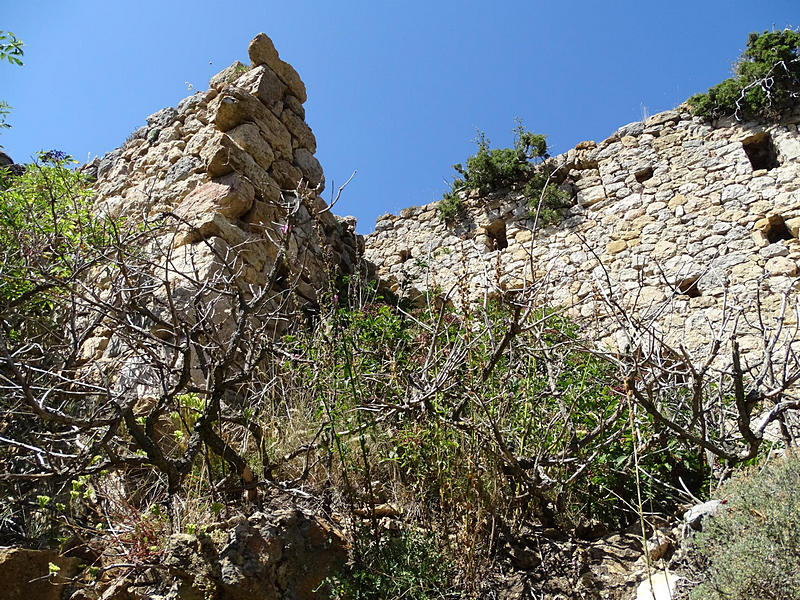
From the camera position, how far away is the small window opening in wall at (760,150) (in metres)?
6.52

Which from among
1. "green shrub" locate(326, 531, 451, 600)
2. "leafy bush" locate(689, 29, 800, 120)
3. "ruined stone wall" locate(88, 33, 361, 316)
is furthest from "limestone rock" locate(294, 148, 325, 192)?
"leafy bush" locate(689, 29, 800, 120)

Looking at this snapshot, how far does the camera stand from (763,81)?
21.7 ft

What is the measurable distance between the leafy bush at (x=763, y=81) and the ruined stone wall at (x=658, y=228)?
0.19 metres

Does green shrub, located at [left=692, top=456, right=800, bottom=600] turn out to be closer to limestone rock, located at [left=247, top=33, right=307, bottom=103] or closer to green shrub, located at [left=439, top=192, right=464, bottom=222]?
green shrub, located at [left=439, top=192, right=464, bottom=222]

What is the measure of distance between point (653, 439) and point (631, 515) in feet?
1.42

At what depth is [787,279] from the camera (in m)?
5.52

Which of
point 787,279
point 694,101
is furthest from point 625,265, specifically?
point 694,101

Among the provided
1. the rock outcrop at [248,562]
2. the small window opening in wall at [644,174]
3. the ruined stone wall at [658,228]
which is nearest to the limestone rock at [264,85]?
the ruined stone wall at [658,228]

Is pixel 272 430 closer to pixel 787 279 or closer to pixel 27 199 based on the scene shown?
pixel 27 199

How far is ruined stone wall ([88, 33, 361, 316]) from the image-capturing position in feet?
16.8

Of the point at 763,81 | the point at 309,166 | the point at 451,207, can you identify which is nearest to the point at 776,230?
the point at 763,81

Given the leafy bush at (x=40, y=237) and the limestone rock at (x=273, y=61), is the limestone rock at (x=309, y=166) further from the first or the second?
the leafy bush at (x=40, y=237)

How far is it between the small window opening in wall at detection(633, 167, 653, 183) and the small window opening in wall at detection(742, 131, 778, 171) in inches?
41.8

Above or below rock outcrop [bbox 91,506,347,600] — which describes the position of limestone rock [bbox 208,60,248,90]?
above
